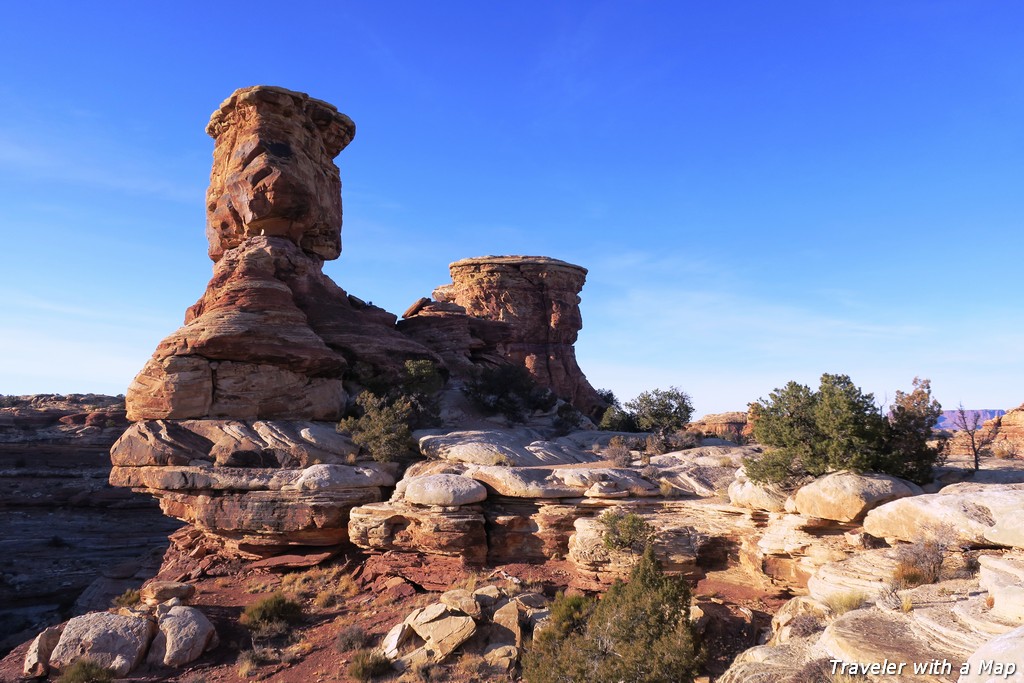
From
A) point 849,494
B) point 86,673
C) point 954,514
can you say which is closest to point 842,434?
point 849,494

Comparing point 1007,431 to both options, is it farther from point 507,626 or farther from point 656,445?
point 507,626

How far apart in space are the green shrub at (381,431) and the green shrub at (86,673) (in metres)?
9.01

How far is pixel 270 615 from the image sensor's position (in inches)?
603

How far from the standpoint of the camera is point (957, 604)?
26.4 ft

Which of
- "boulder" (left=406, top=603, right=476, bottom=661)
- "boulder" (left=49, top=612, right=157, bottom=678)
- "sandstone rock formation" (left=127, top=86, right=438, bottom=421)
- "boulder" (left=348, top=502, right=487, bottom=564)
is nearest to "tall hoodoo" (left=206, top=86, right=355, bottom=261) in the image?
"sandstone rock formation" (left=127, top=86, right=438, bottom=421)

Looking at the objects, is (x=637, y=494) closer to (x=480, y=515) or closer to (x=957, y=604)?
(x=480, y=515)

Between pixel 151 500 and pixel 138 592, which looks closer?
pixel 138 592

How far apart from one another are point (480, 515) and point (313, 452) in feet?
23.2

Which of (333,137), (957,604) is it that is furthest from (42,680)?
(333,137)

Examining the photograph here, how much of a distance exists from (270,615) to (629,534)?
31.4ft


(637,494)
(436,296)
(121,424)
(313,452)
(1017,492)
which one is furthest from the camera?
(436,296)

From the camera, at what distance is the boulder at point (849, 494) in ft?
40.2

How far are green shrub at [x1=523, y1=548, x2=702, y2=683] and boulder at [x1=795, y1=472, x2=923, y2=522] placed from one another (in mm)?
3333

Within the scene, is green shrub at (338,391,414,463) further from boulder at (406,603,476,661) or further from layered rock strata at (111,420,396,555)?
boulder at (406,603,476,661)
